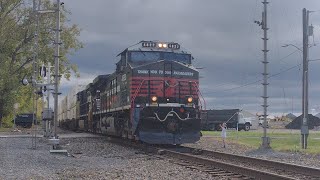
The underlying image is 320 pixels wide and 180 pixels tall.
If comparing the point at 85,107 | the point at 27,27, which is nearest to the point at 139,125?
the point at 85,107

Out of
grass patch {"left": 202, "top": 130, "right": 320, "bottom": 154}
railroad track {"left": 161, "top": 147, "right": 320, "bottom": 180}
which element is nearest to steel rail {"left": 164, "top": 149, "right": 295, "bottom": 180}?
railroad track {"left": 161, "top": 147, "right": 320, "bottom": 180}

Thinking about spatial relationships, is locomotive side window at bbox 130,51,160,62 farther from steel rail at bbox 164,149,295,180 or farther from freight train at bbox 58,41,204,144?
steel rail at bbox 164,149,295,180

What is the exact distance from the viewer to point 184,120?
18.7m

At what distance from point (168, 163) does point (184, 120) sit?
14.3 feet

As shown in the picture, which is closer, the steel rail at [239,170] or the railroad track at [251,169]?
the steel rail at [239,170]

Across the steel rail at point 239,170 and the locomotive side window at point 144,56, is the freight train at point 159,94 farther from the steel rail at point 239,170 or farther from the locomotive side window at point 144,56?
the steel rail at point 239,170

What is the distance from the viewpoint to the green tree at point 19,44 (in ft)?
152

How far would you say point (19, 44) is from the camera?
1914 inches

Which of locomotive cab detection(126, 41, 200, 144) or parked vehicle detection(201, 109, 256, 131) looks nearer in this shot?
locomotive cab detection(126, 41, 200, 144)

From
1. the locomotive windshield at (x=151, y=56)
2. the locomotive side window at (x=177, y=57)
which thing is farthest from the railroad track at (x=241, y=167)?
the locomotive side window at (x=177, y=57)

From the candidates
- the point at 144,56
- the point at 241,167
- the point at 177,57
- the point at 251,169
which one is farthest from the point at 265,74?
the point at 251,169

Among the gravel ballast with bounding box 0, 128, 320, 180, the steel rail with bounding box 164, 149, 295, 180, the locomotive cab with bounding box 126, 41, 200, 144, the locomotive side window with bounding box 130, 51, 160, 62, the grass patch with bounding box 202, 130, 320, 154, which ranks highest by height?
the locomotive side window with bounding box 130, 51, 160, 62

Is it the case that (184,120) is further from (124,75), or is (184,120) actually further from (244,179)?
(244,179)

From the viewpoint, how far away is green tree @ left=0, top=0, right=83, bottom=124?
46.3m
